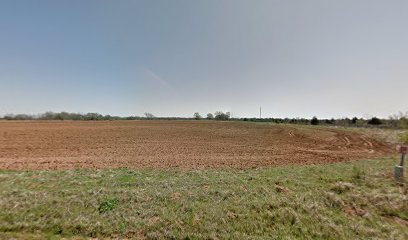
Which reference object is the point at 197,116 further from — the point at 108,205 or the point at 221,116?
the point at 108,205

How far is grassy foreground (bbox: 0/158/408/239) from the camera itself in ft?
13.6

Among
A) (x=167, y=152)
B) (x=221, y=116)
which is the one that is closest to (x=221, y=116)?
(x=221, y=116)

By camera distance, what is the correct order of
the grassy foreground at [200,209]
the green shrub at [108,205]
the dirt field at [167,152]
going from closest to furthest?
1. the grassy foreground at [200,209]
2. the green shrub at [108,205]
3. the dirt field at [167,152]

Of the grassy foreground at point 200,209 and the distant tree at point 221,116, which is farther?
the distant tree at point 221,116

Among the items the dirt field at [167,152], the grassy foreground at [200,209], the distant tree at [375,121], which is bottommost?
the dirt field at [167,152]

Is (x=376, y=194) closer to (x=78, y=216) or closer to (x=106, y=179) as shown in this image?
(x=78, y=216)

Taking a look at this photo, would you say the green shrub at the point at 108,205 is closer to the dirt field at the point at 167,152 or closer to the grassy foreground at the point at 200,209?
the grassy foreground at the point at 200,209

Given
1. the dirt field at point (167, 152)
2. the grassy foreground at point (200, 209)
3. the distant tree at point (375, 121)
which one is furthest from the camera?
the distant tree at point (375, 121)

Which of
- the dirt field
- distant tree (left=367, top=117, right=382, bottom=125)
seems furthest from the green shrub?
distant tree (left=367, top=117, right=382, bottom=125)

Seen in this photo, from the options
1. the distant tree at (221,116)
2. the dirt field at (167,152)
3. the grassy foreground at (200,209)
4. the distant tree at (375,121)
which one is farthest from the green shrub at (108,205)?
the distant tree at (221,116)

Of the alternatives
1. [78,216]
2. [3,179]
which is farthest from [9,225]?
[3,179]

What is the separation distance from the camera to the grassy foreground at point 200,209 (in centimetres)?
416

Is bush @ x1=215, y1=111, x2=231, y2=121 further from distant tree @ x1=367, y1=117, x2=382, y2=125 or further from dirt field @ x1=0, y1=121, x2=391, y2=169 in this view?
dirt field @ x1=0, y1=121, x2=391, y2=169

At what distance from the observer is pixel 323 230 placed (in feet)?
14.2
